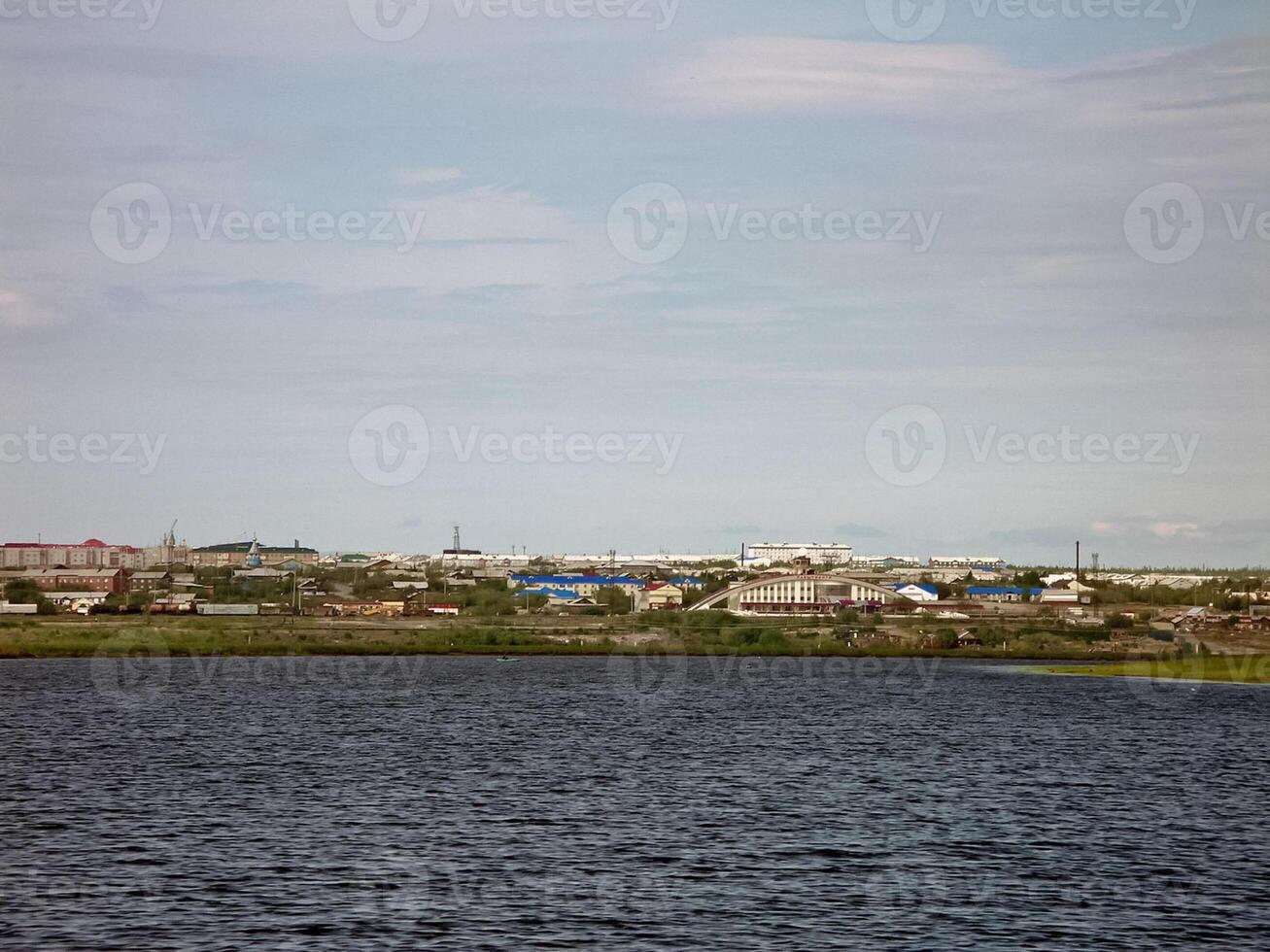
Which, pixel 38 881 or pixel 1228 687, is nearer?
pixel 38 881

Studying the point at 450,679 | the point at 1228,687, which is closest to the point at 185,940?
the point at 450,679

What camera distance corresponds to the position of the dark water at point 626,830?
47188 mm

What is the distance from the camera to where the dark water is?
47188 mm

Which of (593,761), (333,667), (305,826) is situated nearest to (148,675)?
(333,667)

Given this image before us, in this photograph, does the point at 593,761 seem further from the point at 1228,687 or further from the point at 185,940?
the point at 1228,687

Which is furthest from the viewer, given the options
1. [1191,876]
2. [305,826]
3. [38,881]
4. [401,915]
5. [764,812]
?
[764,812]

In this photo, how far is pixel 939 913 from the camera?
4947cm

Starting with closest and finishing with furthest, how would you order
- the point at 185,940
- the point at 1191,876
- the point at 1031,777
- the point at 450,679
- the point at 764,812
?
the point at 185,940 → the point at 1191,876 → the point at 764,812 → the point at 1031,777 → the point at 450,679

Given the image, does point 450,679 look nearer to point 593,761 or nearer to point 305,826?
point 593,761

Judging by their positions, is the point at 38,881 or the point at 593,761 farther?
the point at 593,761

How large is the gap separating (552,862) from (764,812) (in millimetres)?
15972

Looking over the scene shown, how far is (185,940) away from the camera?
43938 millimetres

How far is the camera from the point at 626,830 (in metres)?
64.8

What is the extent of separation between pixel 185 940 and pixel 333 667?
159 m
